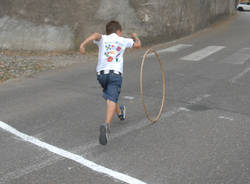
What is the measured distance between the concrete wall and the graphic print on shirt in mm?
9171

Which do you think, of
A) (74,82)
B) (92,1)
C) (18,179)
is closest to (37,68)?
(74,82)

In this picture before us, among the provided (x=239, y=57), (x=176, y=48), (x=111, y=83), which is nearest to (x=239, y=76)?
(x=239, y=57)

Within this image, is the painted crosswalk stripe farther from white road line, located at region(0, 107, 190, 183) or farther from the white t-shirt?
the white t-shirt

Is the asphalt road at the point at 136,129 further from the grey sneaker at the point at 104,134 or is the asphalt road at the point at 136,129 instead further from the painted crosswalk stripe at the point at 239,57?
the painted crosswalk stripe at the point at 239,57

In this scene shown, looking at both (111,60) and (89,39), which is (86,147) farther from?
(89,39)

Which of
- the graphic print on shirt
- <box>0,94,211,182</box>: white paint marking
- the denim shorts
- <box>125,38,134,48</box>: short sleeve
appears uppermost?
<box>125,38,134,48</box>: short sleeve

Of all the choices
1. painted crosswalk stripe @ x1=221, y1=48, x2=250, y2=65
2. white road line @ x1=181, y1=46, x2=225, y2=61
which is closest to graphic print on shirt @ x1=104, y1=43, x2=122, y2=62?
painted crosswalk stripe @ x1=221, y1=48, x2=250, y2=65

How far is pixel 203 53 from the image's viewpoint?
44.1ft

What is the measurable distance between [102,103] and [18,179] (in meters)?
3.47

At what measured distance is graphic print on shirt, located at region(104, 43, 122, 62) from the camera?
5203mm

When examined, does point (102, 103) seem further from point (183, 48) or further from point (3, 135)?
point (183, 48)

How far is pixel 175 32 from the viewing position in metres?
17.6

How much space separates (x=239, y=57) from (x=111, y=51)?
833 cm

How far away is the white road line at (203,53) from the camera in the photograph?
41.1ft
